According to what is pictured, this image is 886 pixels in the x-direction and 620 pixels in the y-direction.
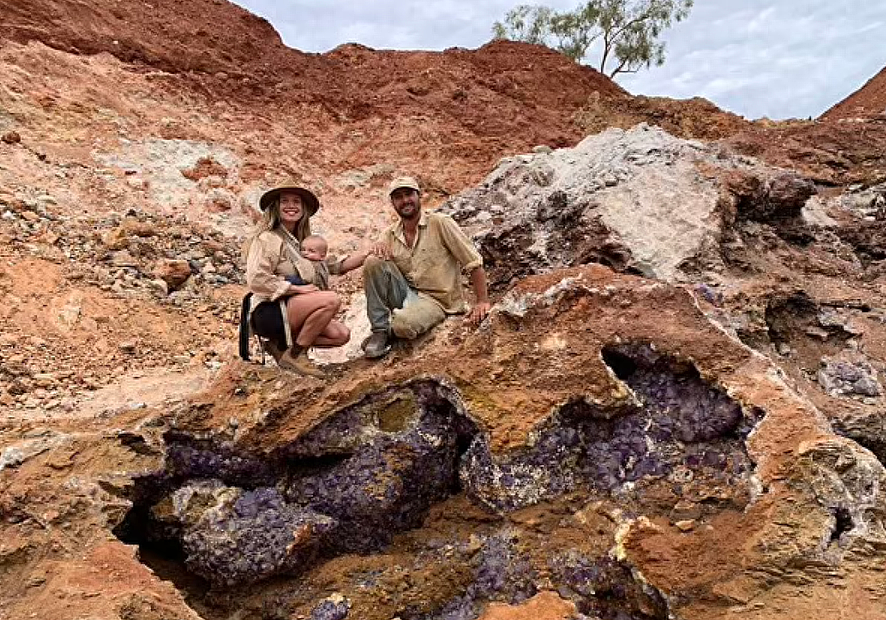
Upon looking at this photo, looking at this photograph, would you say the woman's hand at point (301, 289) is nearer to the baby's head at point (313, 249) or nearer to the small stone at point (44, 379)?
the baby's head at point (313, 249)

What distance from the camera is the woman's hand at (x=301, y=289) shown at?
170 inches

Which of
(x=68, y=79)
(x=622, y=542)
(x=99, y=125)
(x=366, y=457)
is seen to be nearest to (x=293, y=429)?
(x=366, y=457)

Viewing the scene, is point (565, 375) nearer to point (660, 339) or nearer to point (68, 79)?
point (660, 339)

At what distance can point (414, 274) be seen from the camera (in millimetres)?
4617

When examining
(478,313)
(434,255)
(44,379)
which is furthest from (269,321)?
(44,379)

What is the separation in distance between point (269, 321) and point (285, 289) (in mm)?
246

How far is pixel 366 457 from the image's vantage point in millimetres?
3830

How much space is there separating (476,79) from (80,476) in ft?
49.1

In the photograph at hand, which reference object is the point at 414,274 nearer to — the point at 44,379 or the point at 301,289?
the point at 301,289

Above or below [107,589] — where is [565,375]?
above

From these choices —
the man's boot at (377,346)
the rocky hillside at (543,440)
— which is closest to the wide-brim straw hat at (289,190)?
the man's boot at (377,346)

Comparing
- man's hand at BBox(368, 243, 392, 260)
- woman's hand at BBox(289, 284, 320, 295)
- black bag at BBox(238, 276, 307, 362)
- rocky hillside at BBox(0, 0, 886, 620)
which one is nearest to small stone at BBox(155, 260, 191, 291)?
rocky hillside at BBox(0, 0, 886, 620)

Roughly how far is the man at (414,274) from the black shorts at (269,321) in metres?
0.51

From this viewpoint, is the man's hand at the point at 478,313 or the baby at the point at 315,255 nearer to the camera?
the man's hand at the point at 478,313
